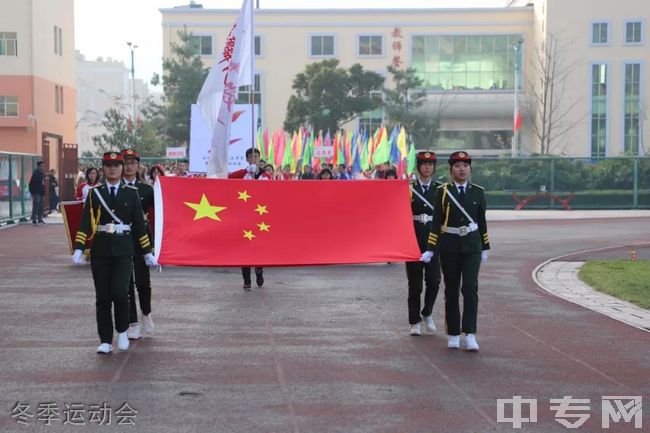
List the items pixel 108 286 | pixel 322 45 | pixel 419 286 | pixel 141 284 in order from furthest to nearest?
pixel 322 45 < pixel 419 286 < pixel 141 284 < pixel 108 286

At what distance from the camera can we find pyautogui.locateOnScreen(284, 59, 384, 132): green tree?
6366 cm

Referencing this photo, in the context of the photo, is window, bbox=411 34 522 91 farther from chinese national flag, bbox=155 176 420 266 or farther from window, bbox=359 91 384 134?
chinese national flag, bbox=155 176 420 266

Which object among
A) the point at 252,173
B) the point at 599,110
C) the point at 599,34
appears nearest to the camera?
the point at 252,173

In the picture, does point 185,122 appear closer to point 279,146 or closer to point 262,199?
point 279,146

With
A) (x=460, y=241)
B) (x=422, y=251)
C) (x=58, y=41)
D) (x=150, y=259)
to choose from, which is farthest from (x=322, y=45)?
(x=460, y=241)

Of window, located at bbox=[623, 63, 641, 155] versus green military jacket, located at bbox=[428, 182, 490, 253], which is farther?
window, located at bbox=[623, 63, 641, 155]

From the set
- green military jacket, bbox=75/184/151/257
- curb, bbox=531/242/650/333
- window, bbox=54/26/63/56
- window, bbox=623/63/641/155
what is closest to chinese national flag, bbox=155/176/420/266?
green military jacket, bbox=75/184/151/257

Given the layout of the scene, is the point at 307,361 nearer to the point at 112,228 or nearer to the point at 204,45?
the point at 112,228

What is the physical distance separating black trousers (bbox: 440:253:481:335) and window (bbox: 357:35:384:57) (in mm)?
72403

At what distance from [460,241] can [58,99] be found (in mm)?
52576

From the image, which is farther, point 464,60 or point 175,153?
point 464,60

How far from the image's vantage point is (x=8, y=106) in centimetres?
5475

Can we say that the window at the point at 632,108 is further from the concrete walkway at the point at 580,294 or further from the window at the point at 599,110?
the concrete walkway at the point at 580,294

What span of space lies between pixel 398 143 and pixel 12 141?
82.7ft
